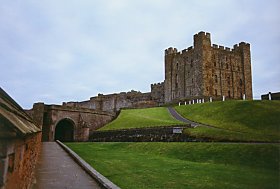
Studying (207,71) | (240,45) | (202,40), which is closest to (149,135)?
(207,71)

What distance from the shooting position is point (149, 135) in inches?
1020

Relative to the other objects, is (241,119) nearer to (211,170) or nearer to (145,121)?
(145,121)

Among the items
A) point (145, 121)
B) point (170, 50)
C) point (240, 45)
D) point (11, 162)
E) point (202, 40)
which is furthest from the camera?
point (170, 50)

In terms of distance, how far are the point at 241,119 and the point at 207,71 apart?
118 ft

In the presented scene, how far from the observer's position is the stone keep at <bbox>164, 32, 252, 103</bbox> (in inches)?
2378


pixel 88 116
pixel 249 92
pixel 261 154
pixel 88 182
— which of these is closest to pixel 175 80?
pixel 249 92

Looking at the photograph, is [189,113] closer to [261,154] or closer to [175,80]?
[261,154]

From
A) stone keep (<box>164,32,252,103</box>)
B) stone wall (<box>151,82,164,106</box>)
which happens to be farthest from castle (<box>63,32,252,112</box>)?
stone wall (<box>151,82,164,106</box>)

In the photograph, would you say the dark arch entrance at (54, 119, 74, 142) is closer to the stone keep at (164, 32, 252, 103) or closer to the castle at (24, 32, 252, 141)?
the castle at (24, 32, 252, 141)

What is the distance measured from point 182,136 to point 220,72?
148 feet

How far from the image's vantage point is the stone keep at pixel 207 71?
198 feet

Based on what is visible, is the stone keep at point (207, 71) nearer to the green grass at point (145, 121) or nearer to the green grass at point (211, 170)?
the green grass at point (145, 121)

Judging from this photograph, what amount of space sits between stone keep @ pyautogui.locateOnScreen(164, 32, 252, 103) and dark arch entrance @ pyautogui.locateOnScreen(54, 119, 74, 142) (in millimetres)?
27251

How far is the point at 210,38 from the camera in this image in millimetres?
61500
